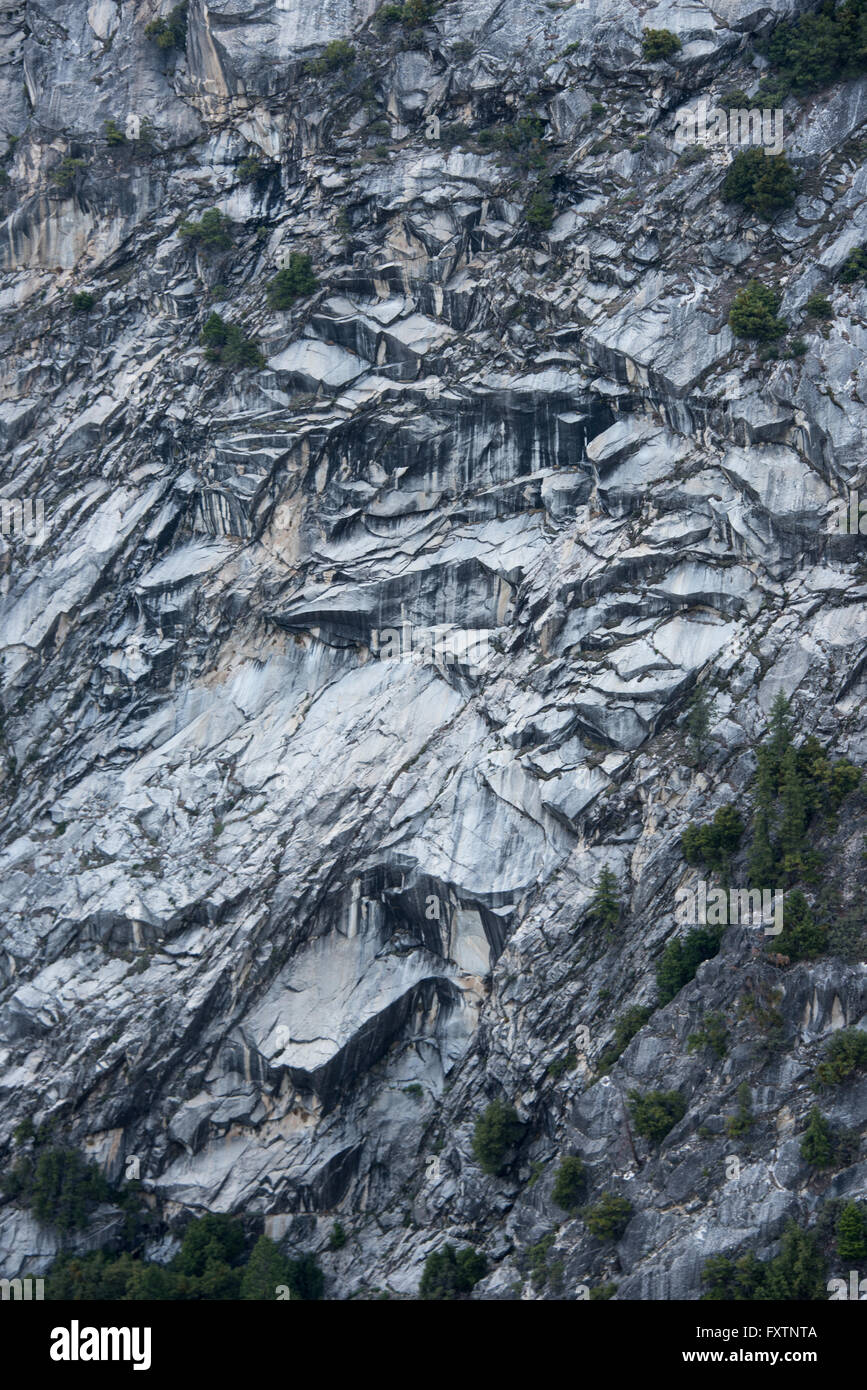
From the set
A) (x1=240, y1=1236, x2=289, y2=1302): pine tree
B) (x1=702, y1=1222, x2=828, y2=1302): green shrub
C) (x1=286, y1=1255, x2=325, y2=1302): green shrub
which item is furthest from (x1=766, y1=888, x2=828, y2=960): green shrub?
(x1=240, y1=1236, x2=289, y2=1302): pine tree

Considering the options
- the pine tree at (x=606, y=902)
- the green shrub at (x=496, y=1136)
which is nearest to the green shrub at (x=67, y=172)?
the pine tree at (x=606, y=902)

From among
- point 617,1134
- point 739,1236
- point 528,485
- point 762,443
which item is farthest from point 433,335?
point 739,1236

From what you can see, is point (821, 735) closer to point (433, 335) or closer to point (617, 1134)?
point (617, 1134)

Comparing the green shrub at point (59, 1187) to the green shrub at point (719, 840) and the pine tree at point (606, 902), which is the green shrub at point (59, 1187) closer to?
the pine tree at point (606, 902)

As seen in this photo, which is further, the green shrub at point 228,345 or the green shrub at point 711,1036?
the green shrub at point 228,345

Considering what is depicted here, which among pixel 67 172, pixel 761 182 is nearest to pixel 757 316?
pixel 761 182
